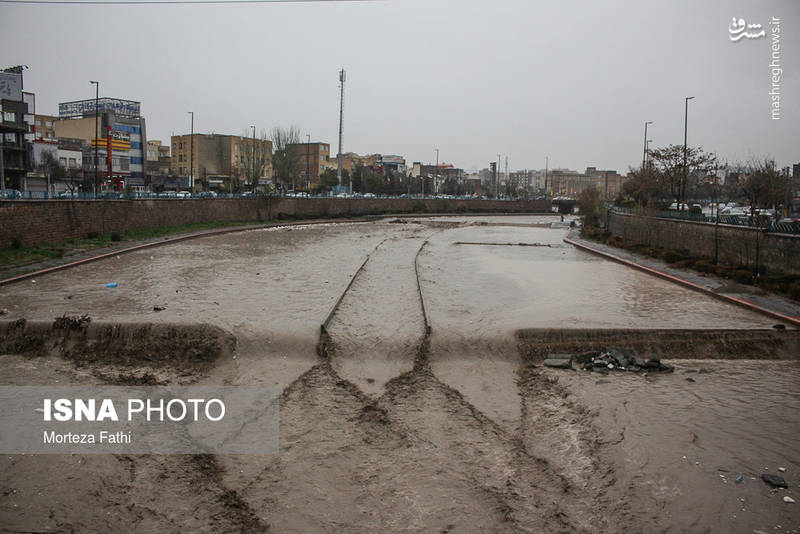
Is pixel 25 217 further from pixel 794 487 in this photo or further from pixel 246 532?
pixel 794 487

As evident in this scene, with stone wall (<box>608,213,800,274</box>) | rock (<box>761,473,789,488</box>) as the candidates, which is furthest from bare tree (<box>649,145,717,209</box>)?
rock (<box>761,473,789,488</box>)

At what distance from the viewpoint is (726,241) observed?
1980cm

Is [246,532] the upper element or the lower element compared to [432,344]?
lower

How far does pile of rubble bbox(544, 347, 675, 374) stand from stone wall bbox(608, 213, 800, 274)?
27.3 ft

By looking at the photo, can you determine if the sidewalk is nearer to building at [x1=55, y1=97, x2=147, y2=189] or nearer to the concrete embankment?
the concrete embankment

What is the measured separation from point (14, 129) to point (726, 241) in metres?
50.7

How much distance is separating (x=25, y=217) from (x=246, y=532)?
19.7m

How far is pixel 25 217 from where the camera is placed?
20594 millimetres

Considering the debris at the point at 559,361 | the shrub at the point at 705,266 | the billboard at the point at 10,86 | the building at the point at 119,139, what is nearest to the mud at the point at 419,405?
the debris at the point at 559,361

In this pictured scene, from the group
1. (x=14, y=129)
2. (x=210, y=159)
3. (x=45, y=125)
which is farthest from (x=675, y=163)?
(x=45, y=125)

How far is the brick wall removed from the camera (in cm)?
2066

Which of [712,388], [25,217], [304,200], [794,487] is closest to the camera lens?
[794,487]

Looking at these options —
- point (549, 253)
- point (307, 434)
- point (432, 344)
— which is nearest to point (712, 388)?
point (432, 344)

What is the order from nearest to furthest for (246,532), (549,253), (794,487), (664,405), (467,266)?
(246,532)
(794,487)
(664,405)
(467,266)
(549,253)
